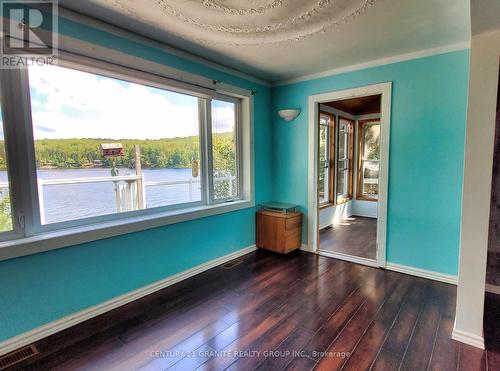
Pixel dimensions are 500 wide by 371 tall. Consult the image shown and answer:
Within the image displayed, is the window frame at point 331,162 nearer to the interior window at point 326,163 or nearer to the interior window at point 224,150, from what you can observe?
the interior window at point 326,163

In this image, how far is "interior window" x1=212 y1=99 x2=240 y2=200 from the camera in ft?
A: 10.7

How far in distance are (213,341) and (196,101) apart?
7.80 ft

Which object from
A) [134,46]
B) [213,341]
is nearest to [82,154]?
[134,46]

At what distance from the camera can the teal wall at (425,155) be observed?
2.59m

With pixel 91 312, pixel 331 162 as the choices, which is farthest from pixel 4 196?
pixel 331 162

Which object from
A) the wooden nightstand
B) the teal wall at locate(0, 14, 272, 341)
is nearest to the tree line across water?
the teal wall at locate(0, 14, 272, 341)

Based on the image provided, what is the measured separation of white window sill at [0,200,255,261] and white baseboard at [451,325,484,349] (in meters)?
2.36

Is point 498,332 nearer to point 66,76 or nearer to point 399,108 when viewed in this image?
point 399,108

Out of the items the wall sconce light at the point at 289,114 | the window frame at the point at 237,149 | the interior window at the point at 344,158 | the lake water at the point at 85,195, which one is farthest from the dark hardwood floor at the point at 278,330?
the interior window at the point at 344,158

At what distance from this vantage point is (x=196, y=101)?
119 inches

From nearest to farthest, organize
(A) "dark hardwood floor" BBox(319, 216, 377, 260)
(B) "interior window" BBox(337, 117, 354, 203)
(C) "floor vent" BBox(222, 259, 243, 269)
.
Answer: (C) "floor vent" BBox(222, 259, 243, 269) → (A) "dark hardwood floor" BBox(319, 216, 377, 260) → (B) "interior window" BBox(337, 117, 354, 203)

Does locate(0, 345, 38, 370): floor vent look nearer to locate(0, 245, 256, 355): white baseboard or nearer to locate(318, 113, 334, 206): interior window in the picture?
locate(0, 245, 256, 355): white baseboard

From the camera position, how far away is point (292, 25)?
209cm

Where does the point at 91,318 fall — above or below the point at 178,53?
below
